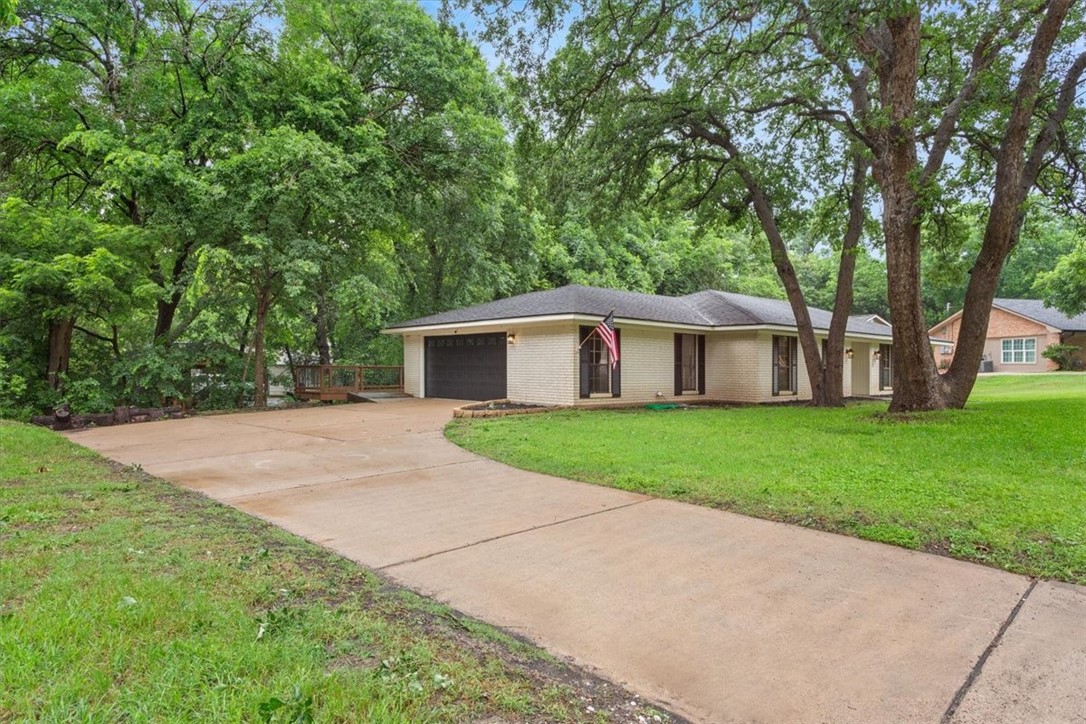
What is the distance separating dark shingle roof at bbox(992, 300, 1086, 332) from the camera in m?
32.8

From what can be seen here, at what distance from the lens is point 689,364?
1736cm

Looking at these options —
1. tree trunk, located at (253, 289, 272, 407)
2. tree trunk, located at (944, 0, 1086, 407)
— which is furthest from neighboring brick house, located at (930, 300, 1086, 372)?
tree trunk, located at (253, 289, 272, 407)

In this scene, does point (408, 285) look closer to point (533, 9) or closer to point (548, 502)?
point (533, 9)

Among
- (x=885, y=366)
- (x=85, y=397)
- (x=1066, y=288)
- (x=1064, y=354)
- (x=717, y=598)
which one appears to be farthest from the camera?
(x=1064, y=354)

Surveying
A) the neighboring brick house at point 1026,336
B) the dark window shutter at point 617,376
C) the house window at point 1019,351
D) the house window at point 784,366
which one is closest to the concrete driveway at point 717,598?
the dark window shutter at point 617,376

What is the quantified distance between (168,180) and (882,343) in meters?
23.2

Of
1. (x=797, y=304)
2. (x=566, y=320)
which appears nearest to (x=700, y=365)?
(x=797, y=304)

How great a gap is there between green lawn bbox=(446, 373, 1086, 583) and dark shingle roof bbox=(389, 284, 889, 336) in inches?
156

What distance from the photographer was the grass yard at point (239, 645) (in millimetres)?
2082

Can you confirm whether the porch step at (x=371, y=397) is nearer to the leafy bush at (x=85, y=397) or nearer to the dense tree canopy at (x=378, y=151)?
the dense tree canopy at (x=378, y=151)

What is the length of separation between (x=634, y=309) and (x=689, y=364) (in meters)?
2.78

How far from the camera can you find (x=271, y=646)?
97.2 inches

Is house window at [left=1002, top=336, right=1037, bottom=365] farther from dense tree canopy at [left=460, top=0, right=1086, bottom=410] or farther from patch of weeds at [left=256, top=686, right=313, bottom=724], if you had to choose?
patch of weeds at [left=256, top=686, right=313, bottom=724]

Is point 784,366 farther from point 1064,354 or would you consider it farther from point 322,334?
point 1064,354
